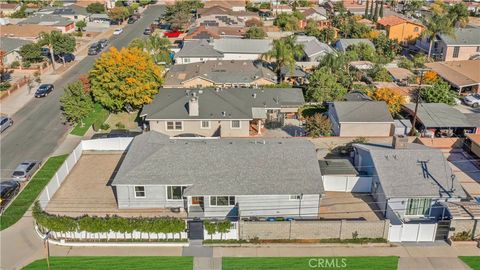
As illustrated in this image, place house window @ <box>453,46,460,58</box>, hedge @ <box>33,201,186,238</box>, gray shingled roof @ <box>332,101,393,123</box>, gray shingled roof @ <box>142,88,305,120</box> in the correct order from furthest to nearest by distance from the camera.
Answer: house window @ <box>453,46,460,58</box> < gray shingled roof @ <box>142,88,305,120</box> < gray shingled roof @ <box>332,101,393,123</box> < hedge @ <box>33,201,186,238</box>

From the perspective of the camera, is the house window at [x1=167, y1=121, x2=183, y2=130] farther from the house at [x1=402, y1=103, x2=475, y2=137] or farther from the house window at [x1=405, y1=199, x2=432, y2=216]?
the house at [x1=402, y1=103, x2=475, y2=137]

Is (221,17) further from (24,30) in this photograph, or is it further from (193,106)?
(193,106)

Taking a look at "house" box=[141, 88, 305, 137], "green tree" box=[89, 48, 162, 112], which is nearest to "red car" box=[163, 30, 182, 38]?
"green tree" box=[89, 48, 162, 112]

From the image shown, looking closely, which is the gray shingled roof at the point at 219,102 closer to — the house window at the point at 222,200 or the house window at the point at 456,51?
the house window at the point at 222,200

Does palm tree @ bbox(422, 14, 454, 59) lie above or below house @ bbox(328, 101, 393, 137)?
above

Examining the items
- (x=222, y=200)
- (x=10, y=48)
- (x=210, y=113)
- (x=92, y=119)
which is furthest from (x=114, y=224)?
(x=10, y=48)

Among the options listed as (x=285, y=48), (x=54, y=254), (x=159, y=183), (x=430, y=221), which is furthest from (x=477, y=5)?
(x=54, y=254)

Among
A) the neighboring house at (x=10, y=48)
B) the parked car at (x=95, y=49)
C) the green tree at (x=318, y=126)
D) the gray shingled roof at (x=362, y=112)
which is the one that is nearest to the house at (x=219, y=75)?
the gray shingled roof at (x=362, y=112)
